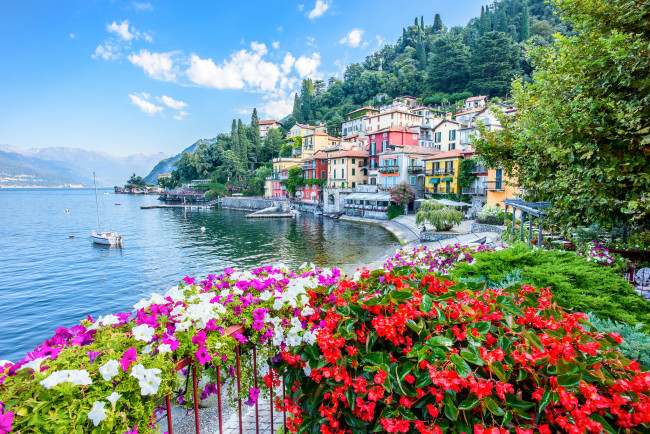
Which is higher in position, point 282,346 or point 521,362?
point 521,362

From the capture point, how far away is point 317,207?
2153 inches

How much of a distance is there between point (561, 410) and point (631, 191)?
17.8 ft

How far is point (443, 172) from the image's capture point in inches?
1580

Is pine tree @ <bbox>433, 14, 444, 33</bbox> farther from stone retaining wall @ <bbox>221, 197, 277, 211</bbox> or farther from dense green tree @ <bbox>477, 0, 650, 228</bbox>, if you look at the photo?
dense green tree @ <bbox>477, 0, 650, 228</bbox>

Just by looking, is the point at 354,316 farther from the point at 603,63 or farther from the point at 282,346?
the point at 603,63

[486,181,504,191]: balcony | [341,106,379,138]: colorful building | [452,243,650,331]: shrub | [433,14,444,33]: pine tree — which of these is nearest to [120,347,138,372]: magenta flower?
[452,243,650,331]: shrub

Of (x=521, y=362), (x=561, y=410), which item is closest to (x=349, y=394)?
(x=521, y=362)

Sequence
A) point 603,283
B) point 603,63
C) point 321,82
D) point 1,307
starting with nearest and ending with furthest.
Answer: point 603,283
point 603,63
point 1,307
point 321,82

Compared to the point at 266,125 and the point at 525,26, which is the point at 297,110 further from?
the point at 525,26

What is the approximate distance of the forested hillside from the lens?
6800 cm

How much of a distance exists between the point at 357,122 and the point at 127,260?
60008 millimetres

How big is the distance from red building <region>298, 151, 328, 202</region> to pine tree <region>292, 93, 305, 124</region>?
3845cm

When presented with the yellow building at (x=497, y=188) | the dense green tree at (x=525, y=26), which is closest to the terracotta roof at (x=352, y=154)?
the yellow building at (x=497, y=188)

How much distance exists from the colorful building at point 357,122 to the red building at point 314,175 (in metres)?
16.3
